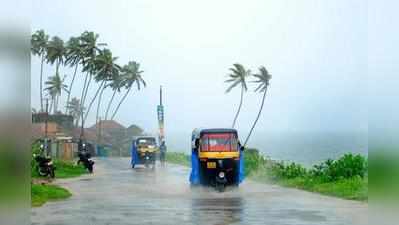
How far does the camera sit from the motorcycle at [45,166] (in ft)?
25.7

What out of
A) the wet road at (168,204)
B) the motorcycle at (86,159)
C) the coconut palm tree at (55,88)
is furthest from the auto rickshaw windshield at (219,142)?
the coconut palm tree at (55,88)

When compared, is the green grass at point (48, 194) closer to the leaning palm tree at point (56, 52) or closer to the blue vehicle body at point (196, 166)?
the leaning palm tree at point (56, 52)

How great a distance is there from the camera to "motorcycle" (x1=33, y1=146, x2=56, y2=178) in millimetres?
7828

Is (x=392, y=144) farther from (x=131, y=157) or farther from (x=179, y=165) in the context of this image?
(x=131, y=157)

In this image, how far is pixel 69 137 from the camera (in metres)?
8.60

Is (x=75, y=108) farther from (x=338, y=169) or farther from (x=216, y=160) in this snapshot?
(x=338, y=169)

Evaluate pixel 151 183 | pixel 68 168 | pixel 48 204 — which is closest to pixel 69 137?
pixel 68 168

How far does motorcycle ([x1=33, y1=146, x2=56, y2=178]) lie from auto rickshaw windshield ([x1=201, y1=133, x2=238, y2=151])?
2725mm

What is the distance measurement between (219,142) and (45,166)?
3.42 metres

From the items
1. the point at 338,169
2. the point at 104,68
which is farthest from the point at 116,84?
the point at 338,169

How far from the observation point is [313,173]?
41.2ft

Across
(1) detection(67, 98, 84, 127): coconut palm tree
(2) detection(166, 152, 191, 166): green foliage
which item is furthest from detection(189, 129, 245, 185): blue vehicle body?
(1) detection(67, 98, 84, 127): coconut palm tree

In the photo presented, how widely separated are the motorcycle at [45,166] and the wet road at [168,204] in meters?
0.34

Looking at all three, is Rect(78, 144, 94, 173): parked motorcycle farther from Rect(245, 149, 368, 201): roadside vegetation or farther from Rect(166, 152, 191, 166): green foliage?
Rect(245, 149, 368, 201): roadside vegetation
